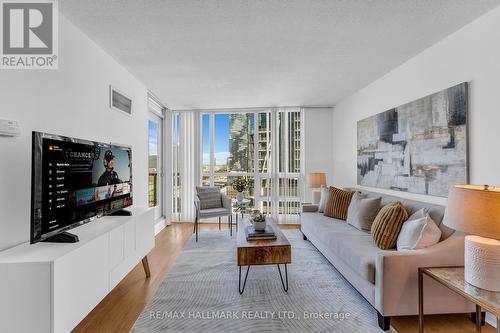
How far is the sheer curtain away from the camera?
5535mm

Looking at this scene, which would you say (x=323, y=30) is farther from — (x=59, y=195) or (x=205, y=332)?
(x=205, y=332)

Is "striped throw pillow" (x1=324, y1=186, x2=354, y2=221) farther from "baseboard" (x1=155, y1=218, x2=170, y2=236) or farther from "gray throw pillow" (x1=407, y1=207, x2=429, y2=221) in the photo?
"baseboard" (x1=155, y1=218, x2=170, y2=236)

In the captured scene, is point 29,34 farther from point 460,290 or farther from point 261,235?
point 460,290

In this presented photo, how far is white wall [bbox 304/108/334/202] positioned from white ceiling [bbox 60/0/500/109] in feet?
5.14

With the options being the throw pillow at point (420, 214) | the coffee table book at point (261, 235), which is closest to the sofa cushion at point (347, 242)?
the throw pillow at point (420, 214)

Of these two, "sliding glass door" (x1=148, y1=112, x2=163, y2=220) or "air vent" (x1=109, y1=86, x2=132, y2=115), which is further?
"sliding glass door" (x1=148, y1=112, x2=163, y2=220)

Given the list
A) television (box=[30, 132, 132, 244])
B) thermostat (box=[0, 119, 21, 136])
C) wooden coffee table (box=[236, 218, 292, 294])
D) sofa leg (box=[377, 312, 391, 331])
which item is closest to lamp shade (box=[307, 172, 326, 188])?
wooden coffee table (box=[236, 218, 292, 294])

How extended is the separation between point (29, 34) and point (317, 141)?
15.3ft

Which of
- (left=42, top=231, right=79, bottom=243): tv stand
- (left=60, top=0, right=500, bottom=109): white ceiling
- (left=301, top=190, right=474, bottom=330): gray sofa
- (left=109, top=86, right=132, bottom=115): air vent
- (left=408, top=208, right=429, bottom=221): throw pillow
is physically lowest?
(left=301, top=190, right=474, bottom=330): gray sofa

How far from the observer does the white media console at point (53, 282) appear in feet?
4.68

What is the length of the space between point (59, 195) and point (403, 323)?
9.31ft

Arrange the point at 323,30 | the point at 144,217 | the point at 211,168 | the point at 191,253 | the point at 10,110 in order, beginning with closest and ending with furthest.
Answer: the point at 10,110
the point at 323,30
the point at 144,217
the point at 191,253
the point at 211,168

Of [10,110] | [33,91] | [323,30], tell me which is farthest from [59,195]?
[323,30]

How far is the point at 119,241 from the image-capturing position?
2203 millimetres
